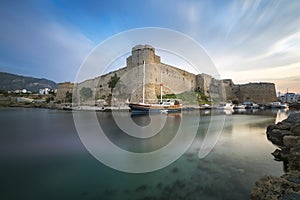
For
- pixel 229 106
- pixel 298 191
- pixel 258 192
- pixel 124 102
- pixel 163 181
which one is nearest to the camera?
pixel 298 191

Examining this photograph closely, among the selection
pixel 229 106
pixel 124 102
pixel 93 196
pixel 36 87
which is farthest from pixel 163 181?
pixel 36 87

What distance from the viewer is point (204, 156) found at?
13.0ft

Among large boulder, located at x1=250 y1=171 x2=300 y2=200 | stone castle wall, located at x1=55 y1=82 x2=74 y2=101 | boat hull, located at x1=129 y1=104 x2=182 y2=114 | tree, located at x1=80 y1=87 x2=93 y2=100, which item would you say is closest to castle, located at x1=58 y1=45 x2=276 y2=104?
stone castle wall, located at x1=55 y1=82 x2=74 y2=101

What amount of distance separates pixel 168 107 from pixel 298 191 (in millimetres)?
15961

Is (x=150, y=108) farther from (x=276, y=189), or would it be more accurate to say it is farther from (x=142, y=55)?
(x=276, y=189)

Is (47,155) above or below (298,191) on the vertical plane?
below

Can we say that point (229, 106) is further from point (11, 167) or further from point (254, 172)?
point (11, 167)

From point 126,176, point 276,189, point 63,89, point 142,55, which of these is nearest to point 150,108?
point 142,55

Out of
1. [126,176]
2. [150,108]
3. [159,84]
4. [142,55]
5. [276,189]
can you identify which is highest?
[142,55]

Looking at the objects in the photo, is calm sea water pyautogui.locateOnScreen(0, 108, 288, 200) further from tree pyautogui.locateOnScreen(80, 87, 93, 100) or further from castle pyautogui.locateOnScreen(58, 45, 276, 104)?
tree pyautogui.locateOnScreen(80, 87, 93, 100)

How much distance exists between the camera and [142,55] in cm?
2138

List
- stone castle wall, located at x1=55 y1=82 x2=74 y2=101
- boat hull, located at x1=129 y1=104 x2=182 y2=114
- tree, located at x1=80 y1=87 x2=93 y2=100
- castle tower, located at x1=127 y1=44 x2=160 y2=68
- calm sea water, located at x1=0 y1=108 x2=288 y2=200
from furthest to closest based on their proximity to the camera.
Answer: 1. stone castle wall, located at x1=55 y1=82 x2=74 y2=101
2. tree, located at x1=80 y1=87 x2=93 y2=100
3. castle tower, located at x1=127 y1=44 x2=160 y2=68
4. boat hull, located at x1=129 y1=104 x2=182 y2=114
5. calm sea water, located at x1=0 y1=108 x2=288 y2=200

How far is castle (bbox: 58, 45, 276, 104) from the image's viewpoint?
840 inches

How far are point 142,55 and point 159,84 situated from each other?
14.8 feet
